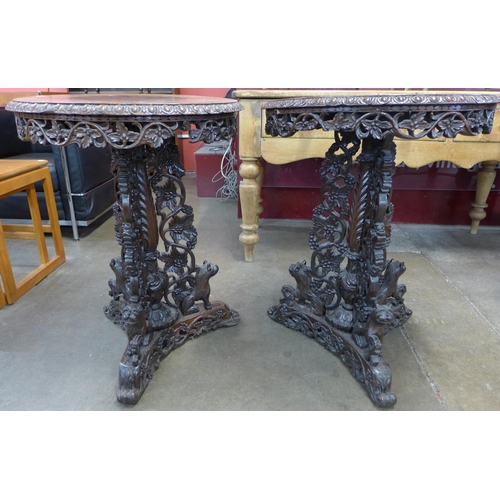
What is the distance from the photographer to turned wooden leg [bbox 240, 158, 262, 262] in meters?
2.03

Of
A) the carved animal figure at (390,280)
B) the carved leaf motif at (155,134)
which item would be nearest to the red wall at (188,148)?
the carved animal figure at (390,280)

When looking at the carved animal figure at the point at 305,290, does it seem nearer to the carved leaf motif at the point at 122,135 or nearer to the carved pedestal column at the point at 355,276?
the carved pedestal column at the point at 355,276

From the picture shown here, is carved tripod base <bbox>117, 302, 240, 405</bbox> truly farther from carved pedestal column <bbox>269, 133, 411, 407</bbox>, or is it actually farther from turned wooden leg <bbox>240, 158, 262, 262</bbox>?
turned wooden leg <bbox>240, 158, 262, 262</bbox>

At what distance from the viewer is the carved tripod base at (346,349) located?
4.09 ft

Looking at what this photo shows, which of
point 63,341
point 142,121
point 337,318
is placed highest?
point 142,121

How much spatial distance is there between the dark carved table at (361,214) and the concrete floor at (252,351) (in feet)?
0.30

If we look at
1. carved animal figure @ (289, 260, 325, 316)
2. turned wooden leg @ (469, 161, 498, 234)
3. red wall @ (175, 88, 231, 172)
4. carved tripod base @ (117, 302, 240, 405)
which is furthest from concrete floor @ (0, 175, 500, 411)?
red wall @ (175, 88, 231, 172)

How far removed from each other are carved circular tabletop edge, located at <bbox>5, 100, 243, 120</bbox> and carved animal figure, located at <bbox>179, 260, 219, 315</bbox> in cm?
68

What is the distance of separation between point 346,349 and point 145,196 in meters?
0.92

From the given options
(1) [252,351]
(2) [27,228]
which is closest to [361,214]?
(1) [252,351]

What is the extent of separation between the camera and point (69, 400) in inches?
49.2

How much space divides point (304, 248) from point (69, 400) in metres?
1.60

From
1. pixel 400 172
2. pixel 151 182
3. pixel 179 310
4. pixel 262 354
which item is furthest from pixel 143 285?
pixel 400 172
